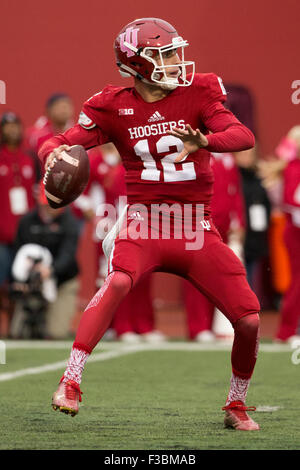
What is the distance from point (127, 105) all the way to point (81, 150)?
0.30 meters

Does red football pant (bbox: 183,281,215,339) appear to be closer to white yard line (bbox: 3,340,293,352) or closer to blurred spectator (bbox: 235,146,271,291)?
white yard line (bbox: 3,340,293,352)

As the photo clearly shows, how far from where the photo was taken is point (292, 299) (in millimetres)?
9461

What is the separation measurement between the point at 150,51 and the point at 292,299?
4.80 meters

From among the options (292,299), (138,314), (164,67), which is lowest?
(138,314)

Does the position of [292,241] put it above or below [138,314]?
above

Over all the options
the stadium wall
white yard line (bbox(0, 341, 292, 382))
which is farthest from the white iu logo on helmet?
the stadium wall

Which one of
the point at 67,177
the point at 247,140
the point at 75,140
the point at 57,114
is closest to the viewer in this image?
the point at 247,140

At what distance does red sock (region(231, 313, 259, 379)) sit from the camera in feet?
15.9

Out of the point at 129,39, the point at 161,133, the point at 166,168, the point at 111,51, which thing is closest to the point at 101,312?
the point at 166,168

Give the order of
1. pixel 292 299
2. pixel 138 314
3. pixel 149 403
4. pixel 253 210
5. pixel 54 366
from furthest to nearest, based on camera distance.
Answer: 1. pixel 253 210
2. pixel 138 314
3. pixel 292 299
4. pixel 54 366
5. pixel 149 403

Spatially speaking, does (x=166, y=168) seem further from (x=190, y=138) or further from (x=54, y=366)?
(x=54, y=366)

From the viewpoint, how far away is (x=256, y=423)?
16.5 feet

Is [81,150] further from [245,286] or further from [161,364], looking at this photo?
[161,364]

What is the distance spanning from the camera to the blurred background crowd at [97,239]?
31.7 ft
